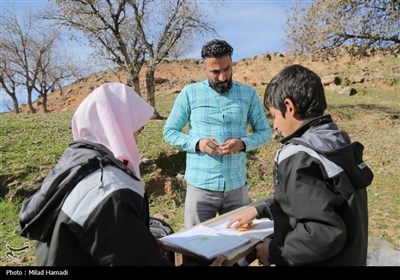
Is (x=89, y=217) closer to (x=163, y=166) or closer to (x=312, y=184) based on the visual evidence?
(x=312, y=184)

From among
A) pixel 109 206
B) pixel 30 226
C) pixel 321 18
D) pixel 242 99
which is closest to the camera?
pixel 109 206

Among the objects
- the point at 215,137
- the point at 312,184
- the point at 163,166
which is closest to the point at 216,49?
the point at 215,137

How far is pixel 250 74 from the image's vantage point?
1319 inches

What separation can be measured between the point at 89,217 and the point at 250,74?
3286 centimetres

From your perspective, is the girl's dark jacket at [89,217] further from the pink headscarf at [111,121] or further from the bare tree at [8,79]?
the bare tree at [8,79]

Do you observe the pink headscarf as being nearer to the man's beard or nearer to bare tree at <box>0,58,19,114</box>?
the man's beard

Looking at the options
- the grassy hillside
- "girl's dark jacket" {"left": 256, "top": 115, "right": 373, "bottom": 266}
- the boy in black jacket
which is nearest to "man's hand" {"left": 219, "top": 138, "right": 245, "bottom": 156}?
the boy in black jacket

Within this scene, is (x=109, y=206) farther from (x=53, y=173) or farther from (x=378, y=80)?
(x=378, y=80)

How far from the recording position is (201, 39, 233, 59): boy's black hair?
10.4ft

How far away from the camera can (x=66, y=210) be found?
62.3 inches

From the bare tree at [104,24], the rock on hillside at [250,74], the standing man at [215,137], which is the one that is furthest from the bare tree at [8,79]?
the standing man at [215,137]

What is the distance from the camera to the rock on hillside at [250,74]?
23.4m

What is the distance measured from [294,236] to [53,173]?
1.12m

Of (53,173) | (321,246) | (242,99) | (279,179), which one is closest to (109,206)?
(53,173)
